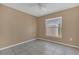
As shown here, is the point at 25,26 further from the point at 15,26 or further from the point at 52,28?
the point at 52,28

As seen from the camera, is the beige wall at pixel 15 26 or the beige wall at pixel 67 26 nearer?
the beige wall at pixel 15 26

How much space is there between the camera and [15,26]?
2.86m

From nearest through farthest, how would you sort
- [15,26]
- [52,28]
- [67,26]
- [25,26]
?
1. [52,28]
2. [25,26]
3. [15,26]
4. [67,26]

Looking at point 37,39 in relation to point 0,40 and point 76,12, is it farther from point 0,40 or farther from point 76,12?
point 76,12

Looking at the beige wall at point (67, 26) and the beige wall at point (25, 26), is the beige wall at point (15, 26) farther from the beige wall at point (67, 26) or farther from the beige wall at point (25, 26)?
the beige wall at point (67, 26)

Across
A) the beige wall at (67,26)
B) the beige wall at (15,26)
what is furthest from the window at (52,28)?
the beige wall at (15,26)

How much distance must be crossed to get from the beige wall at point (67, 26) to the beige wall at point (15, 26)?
276 millimetres

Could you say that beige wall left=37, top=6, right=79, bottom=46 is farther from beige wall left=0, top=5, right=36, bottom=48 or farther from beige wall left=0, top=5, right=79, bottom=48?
beige wall left=0, top=5, right=36, bottom=48

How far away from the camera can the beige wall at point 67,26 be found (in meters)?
2.75

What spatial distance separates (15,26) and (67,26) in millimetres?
1847

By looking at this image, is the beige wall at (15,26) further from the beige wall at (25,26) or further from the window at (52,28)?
the window at (52,28)

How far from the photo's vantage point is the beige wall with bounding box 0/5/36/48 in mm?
2580

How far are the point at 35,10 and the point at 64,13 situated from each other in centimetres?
122

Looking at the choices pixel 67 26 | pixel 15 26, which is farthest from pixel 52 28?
pixel 15 26
